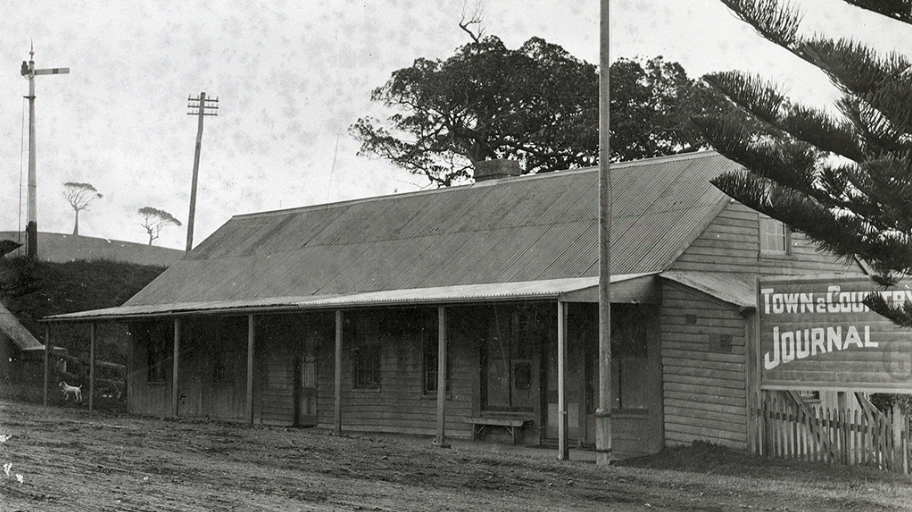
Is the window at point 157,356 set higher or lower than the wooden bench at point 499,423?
higher

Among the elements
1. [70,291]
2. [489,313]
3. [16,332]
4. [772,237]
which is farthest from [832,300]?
[70,291]

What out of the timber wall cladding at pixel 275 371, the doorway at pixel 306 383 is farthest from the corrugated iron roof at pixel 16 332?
the doorway at pixel 306 383

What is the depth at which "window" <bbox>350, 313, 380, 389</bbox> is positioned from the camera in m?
22.6

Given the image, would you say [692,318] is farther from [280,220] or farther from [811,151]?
[280,220]

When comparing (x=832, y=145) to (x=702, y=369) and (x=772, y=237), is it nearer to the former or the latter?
(x=702, y=369)

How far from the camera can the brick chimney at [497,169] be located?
987 inches

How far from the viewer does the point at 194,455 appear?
51.0ft

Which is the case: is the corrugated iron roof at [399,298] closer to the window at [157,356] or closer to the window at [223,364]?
the window at [223,364]

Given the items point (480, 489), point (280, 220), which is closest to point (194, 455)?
point (480, 489)

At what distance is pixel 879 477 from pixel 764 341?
270 cm

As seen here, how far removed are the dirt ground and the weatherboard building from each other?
135 centimetres

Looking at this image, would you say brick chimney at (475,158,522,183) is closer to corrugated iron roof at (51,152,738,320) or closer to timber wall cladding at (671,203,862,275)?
corrugated iron roof at (51,152,738,320)

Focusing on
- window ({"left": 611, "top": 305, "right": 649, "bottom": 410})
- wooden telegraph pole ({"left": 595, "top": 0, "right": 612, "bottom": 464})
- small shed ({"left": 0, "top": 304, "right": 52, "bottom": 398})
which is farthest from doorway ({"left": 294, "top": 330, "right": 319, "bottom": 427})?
small shed ({"left": 0, "top": 304, "right": 52, "bottom": 398})

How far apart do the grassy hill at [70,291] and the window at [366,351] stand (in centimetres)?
1718
